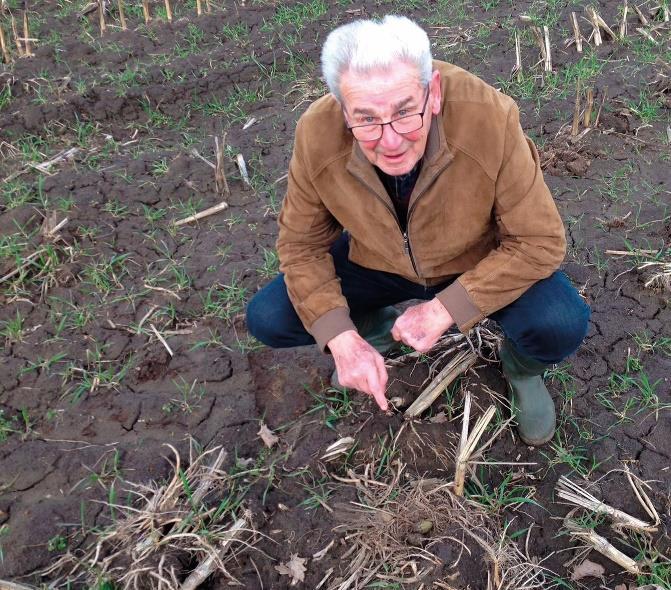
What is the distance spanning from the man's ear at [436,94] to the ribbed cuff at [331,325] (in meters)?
0.77

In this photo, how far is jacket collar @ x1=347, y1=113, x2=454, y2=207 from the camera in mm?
2010

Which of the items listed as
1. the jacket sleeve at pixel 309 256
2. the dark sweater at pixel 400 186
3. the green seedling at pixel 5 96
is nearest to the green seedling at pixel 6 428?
the jacket sleeve at pixel 309 256

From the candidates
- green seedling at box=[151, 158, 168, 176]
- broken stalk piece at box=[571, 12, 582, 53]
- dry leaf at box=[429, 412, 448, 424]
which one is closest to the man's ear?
dry leaf at box=[429, 412, 448, 424]

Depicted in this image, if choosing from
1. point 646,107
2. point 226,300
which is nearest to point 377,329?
point 226,300

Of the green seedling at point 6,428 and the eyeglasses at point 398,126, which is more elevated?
the eyeglasses at point 398,126

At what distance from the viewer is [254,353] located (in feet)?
9.87

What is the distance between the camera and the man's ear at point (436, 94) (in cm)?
192

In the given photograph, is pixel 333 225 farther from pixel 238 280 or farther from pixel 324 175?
pixel 238 280

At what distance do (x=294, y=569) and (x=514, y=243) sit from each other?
135 cm

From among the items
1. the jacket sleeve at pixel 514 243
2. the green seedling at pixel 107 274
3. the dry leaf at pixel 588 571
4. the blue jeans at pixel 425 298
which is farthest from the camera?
the green seedling at pixel 107 274

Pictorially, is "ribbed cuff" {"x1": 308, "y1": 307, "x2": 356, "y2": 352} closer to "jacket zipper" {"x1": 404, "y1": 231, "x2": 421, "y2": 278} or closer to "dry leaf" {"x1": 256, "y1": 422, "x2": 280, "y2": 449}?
"jacket zipper" {"x1": 404, "y1": 231, "x2": 421, "y2": 278}

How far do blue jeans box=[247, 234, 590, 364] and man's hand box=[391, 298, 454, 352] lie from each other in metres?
0.31

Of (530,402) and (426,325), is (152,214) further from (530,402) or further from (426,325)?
(530,402)

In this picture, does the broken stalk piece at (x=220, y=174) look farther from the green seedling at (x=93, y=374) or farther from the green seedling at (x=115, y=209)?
the green seedling at (x=93, y=374)
